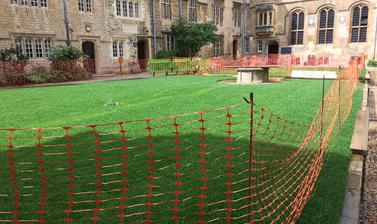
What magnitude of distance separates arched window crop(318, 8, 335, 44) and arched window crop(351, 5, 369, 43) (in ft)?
5.94

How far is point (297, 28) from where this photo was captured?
3234 cm

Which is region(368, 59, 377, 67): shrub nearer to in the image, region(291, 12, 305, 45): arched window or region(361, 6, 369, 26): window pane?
region(361, 6, 369, 26): window pane

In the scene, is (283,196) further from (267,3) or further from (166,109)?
(267,3)

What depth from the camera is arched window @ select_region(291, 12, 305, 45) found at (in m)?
32.0

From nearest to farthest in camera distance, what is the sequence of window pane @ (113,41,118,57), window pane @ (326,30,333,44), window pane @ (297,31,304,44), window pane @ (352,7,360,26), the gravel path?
the gravel path
window pane @ (113,41,118,57)
window pane @ (352,7,360,26)
window pane @ (326,30,333,44)
window pane @ (297,31,304,44)

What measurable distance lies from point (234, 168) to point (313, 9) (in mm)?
30481

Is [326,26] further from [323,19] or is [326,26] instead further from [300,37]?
[300,37]

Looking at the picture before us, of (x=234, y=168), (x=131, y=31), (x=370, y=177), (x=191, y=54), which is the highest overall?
(x=131, y=31)

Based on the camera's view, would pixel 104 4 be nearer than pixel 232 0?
Yes

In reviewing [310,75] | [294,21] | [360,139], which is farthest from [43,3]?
[294,21]

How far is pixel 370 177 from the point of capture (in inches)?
195

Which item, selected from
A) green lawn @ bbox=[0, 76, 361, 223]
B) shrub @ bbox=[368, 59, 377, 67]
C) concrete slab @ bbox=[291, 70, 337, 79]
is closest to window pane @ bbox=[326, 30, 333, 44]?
shrub @ bbox=[368, 59, 377, 67]

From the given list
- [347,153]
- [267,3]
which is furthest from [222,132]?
[267,3]

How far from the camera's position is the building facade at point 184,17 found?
1870 centimetres
